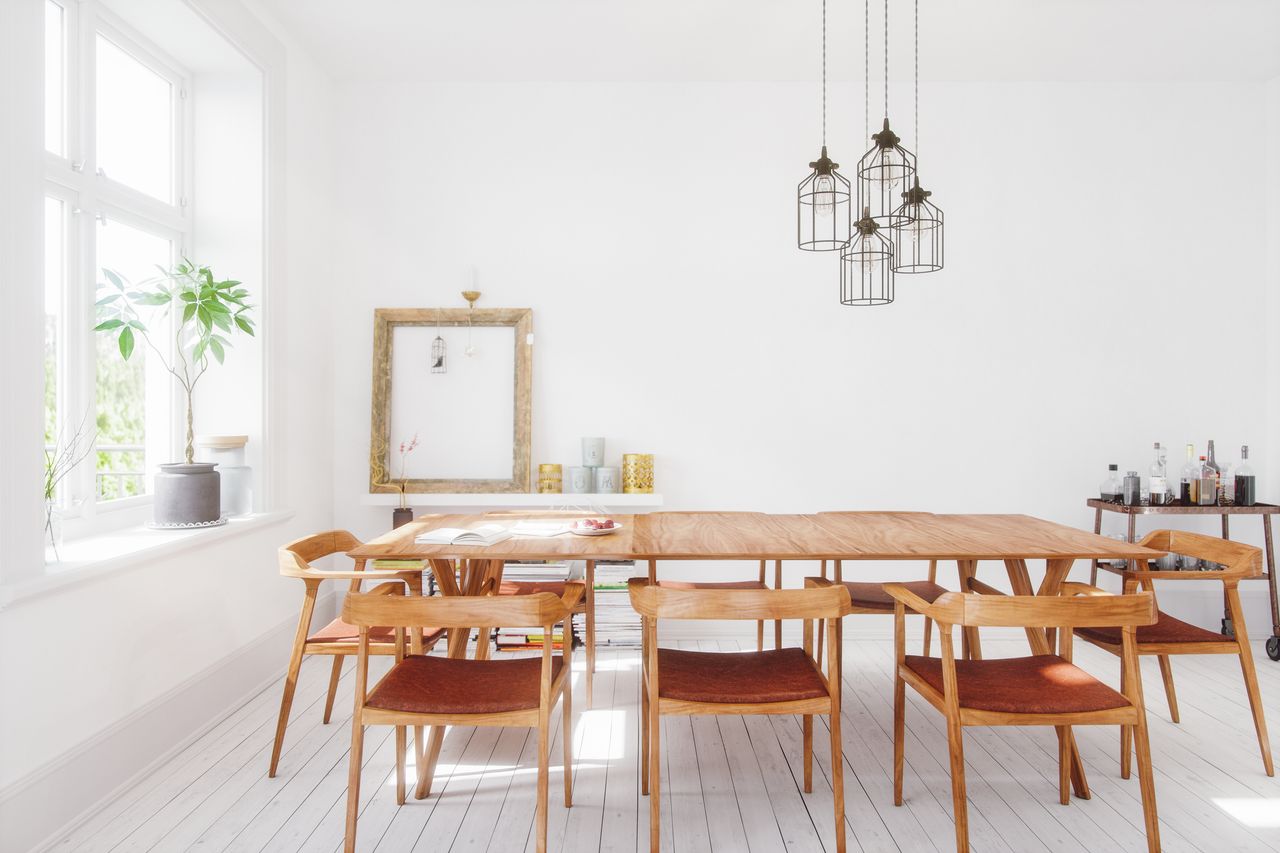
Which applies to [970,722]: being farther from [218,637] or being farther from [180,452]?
[180,452]

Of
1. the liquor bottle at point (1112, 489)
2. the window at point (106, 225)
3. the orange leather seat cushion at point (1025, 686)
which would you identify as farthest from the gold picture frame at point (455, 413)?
the liquor bottle at point (1112, 489)

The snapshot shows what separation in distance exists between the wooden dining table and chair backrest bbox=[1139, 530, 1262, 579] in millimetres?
286

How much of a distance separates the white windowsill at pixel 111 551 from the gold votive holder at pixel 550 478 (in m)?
1.44

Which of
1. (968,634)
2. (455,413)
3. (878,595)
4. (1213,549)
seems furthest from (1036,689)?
(455,413)

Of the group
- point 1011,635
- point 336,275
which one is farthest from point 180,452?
point 1011,635

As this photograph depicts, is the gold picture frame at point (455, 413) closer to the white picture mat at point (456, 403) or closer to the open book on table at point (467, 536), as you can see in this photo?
the white picture mat at point (456, 403)

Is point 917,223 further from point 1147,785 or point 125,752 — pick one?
point 125,752

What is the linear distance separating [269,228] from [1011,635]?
4.60m

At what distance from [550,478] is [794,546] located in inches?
75.3

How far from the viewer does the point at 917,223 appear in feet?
8.88

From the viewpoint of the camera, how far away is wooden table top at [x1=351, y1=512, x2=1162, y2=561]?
2504mm

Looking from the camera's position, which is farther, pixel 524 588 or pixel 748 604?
pixel 524 588

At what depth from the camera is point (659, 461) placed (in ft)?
14.3

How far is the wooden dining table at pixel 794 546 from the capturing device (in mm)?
2506
